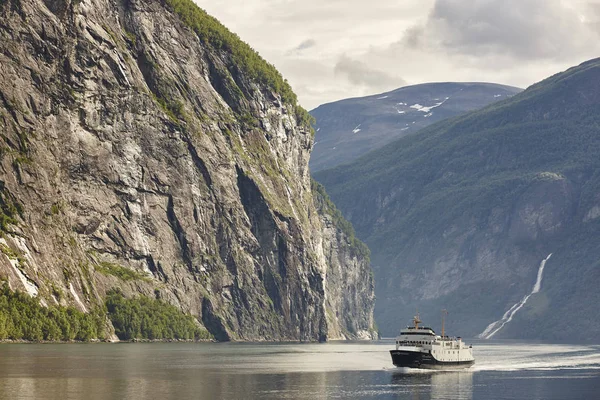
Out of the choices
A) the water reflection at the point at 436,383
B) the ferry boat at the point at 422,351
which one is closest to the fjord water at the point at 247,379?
the water reflection at the point at 436,383

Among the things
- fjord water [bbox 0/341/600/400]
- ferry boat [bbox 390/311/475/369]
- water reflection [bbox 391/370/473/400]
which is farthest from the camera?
ferry boat [bbox 390/311/475/369]

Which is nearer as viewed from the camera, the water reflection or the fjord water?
the fjord water

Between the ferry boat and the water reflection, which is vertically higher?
the ferry boat

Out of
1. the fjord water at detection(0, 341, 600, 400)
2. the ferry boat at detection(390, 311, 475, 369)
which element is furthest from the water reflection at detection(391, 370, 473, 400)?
the ferry boat at detection(390, 311, 475, 369)

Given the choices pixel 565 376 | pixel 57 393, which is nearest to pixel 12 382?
pixel 57 393

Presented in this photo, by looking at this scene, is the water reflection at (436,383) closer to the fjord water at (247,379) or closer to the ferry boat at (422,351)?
the fjord water at (247,379)

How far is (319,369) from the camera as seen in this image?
588 feet

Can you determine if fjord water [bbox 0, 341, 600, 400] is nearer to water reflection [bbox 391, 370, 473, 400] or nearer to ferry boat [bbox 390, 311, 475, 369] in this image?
water reflection [bbox 391, 370, 473, 400]

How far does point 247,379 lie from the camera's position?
496 feet

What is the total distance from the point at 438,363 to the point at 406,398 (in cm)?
5141

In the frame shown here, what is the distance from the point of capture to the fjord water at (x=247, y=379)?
5089 inches

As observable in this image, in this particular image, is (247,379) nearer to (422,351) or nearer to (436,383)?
(436,383)

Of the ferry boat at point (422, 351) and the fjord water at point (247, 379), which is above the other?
the ferry boat at point (422, 351)

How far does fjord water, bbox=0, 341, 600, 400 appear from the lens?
12925 centimetres
